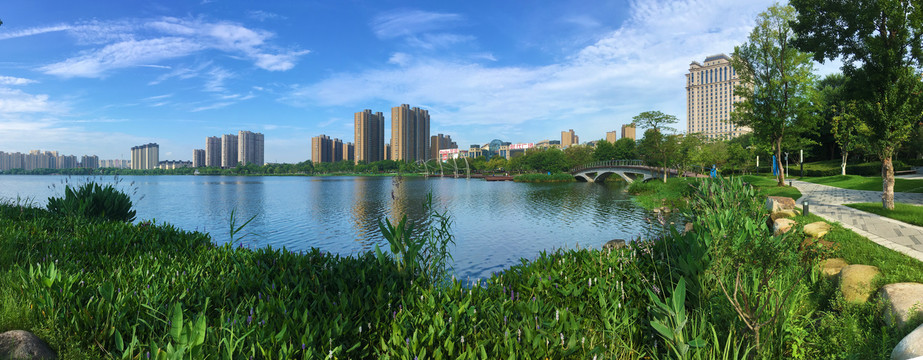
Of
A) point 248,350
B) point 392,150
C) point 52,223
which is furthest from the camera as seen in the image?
point 392,150

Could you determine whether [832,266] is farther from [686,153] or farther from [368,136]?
[368,136]

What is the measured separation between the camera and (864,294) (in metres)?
5.31

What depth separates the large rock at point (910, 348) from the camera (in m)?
3.50

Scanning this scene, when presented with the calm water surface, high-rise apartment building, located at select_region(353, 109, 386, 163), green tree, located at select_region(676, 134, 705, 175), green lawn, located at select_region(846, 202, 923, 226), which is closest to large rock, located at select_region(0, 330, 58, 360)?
the calm water surface

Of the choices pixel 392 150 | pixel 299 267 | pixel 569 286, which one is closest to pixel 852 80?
pixel 569 286

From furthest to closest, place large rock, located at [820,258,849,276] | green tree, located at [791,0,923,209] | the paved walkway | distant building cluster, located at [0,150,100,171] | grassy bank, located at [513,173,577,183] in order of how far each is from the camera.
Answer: distant building cluster, located at [0,150,100,171] < grassy bank, located at [513,173,577,183] < green tree, located at [791,0,923,209] < the paved walkway < large rock, located at [820,258,849,276]

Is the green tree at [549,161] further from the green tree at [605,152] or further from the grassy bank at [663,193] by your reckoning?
the grassy bank at [663,193]

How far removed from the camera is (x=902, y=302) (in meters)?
4.65

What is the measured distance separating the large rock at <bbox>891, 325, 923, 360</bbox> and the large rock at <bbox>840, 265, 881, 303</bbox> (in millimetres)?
1797

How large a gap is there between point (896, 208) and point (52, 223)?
925 inches

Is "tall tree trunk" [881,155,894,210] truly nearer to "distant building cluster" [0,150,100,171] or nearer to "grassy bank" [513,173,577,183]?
"grassy bank" [513,173,577,183]

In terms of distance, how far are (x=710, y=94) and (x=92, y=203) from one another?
203173mm

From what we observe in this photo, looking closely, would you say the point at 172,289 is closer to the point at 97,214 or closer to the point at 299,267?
the point at 299,267

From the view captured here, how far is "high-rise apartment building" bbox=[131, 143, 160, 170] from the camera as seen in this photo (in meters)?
192
